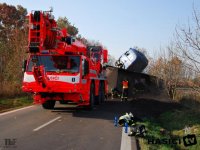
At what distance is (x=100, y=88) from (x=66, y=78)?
5855 mm

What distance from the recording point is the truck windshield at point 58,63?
46.4 feet

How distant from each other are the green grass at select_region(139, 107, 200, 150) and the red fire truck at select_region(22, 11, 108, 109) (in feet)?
10.1

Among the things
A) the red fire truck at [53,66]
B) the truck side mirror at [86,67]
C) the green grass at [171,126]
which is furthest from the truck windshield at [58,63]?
the green grass at [171,126]

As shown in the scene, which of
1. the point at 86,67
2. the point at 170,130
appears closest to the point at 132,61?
the point at 86,67

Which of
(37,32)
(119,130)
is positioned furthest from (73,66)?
(119,130)

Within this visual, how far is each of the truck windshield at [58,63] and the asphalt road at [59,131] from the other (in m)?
1.81

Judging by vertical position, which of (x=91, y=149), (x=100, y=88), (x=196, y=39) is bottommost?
(x=91, y=149)

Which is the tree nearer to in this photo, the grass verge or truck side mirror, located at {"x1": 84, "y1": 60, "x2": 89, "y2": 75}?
truck side mirror, located at {"x1": 84, "y1": 60, "x2": 89, "y2": 75}

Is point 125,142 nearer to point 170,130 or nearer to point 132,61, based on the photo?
point 170,130

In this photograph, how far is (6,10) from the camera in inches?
1987

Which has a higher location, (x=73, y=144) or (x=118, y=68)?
(x=118, y=68)

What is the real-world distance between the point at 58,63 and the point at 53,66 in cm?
24

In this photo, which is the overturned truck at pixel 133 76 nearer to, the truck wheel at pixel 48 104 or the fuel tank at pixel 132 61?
the fuel tank at pixel 132 61

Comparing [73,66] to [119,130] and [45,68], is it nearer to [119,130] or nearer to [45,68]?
[45,68]
